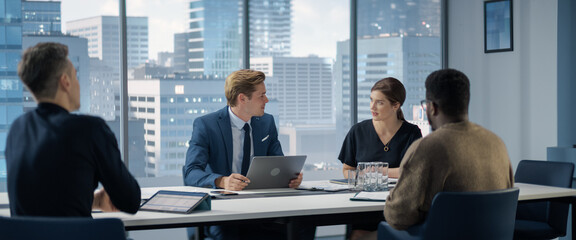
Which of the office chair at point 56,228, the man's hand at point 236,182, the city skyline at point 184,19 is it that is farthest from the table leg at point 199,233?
the city skyline at point 184,19

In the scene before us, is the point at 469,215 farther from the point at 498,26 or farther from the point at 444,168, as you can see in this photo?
the point at 498,26

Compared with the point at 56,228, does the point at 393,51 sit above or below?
above

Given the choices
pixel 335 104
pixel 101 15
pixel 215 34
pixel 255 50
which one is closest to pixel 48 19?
pixel 101 15

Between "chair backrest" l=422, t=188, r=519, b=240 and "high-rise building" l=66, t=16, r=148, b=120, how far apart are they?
394 centimetres

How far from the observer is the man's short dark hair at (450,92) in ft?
8.55

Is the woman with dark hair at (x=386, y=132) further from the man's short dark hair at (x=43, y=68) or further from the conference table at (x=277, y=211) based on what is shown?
the man's short dark hair at (x=43, y=68)

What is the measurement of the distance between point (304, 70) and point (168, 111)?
1.46m

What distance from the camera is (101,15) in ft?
18.9

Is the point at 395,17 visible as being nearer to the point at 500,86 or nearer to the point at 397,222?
the point at 500,86

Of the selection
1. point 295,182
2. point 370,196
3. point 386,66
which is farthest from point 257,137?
point 386,66

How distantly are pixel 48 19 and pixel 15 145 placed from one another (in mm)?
3530

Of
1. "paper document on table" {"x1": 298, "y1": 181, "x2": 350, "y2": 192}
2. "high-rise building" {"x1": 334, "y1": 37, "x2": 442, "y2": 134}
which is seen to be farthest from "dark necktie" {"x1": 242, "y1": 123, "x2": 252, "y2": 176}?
"high-rise building" {"x1": 334, "y1": 37, "x2": 442, "y2": 134}

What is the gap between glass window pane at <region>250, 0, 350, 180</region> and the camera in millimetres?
6527

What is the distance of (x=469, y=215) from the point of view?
257 cm
